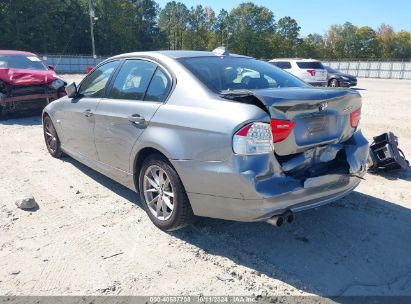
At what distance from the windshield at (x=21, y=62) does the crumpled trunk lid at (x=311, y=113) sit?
343 inches

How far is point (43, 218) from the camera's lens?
13.9 ft

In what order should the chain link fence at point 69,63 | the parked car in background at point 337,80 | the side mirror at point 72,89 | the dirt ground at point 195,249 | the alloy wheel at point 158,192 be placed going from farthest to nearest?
the chain link fence at point 69,63
the parked car in background at point 337,80
the side mirror at point 72,89
the alloy wheel at point 158,192
the dirt ground at point 195,249

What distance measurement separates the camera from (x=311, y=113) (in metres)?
3.40

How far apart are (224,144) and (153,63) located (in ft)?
4.85

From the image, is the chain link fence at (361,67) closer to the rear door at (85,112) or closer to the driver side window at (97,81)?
the rear door at (85,112)

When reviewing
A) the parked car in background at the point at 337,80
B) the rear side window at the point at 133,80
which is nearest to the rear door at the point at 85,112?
the rear side window at the point at 133,80

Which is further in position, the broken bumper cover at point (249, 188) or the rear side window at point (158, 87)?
the rear side window at point (158, 87)

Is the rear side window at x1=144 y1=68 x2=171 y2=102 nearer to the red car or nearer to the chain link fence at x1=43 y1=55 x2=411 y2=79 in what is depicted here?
the red car

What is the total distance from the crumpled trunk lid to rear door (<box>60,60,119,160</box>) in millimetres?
2214

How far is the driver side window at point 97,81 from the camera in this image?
4785mm

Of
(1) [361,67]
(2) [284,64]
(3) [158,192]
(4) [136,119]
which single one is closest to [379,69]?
(1) [361,67]

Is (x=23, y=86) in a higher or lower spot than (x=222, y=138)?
lower

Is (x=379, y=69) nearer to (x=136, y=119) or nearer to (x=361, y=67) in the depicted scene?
(x=361, y=67)

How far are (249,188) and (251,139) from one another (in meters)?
0.38
